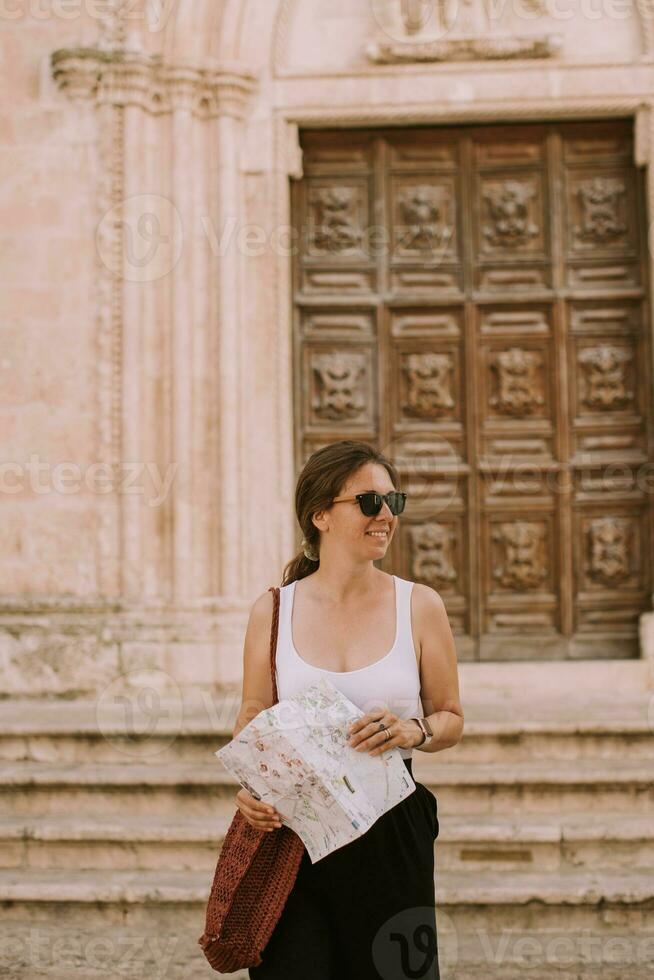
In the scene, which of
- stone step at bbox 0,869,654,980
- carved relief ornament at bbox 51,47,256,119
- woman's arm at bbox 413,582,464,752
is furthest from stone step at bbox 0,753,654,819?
carved relief ornament at bbox 51,47,256,119

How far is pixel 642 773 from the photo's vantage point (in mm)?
5391

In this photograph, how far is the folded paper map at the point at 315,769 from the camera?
254 cm

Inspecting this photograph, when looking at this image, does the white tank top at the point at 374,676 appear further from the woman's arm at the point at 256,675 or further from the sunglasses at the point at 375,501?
the sunglasses at the point at 375,501

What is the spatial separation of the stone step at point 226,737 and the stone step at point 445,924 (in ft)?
2.30

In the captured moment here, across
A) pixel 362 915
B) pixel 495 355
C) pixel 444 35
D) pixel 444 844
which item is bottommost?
pixel 444 844

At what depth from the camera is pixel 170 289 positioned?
6.80m

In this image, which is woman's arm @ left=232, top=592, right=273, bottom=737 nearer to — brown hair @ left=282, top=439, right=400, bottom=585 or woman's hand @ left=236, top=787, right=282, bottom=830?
woman's hand @ left=236, top=787, right=282, bottom=830

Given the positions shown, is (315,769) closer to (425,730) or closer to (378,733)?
(378,733)

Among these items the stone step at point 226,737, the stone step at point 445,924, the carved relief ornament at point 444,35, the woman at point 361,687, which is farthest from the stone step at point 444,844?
the carved relief ornament at point 444,35

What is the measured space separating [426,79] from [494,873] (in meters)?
4.33

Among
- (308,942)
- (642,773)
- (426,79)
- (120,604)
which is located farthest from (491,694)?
(308,942)

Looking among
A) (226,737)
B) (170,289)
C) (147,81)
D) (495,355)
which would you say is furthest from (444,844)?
(147,81)

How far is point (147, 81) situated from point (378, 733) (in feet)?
16.9

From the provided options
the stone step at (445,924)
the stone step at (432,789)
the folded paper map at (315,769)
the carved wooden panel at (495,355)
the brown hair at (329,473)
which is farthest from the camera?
the carved wooden panel at (495,355)
